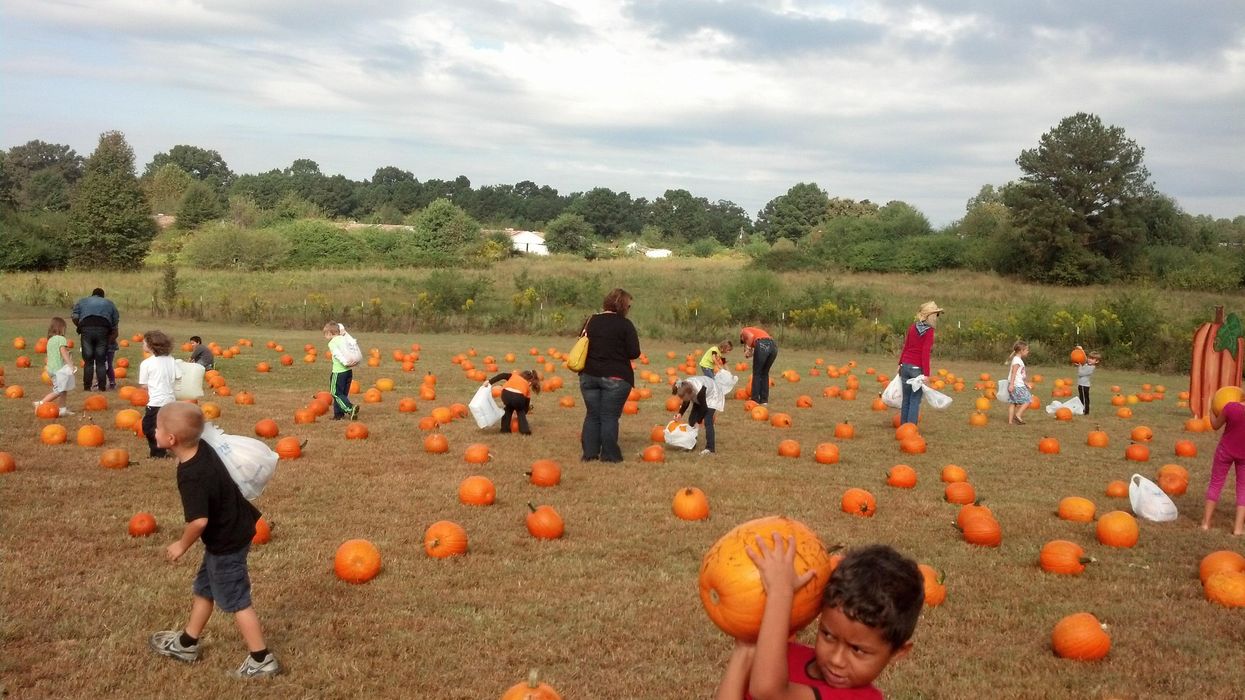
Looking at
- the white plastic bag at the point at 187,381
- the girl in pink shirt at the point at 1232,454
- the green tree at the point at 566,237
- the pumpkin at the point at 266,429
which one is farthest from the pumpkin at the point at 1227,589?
the green tree at the point at 566,237

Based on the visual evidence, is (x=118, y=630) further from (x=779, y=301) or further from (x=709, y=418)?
(x=779, y=301)

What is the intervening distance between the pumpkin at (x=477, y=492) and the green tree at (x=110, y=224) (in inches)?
2490

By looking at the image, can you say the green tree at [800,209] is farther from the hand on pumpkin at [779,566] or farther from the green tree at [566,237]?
the hand on pumpkin at [779,566]

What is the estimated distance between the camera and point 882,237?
73.4 m

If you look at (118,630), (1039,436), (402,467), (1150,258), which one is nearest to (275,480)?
(402,467)

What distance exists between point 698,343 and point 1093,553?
87.2 ft

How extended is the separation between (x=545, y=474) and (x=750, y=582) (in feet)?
25.7

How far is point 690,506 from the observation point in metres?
9.20

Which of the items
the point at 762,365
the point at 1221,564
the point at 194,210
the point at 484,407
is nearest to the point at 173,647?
the point at 1221,564

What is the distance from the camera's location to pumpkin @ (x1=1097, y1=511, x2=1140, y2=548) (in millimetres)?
8695

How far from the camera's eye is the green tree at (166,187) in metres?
114

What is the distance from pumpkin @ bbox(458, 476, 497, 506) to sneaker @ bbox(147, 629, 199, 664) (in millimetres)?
4108

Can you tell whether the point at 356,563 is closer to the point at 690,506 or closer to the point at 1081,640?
the point at 690,506

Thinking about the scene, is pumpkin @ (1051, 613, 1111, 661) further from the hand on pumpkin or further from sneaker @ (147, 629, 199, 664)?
sneaker @ (147, 629, 199, 664)
